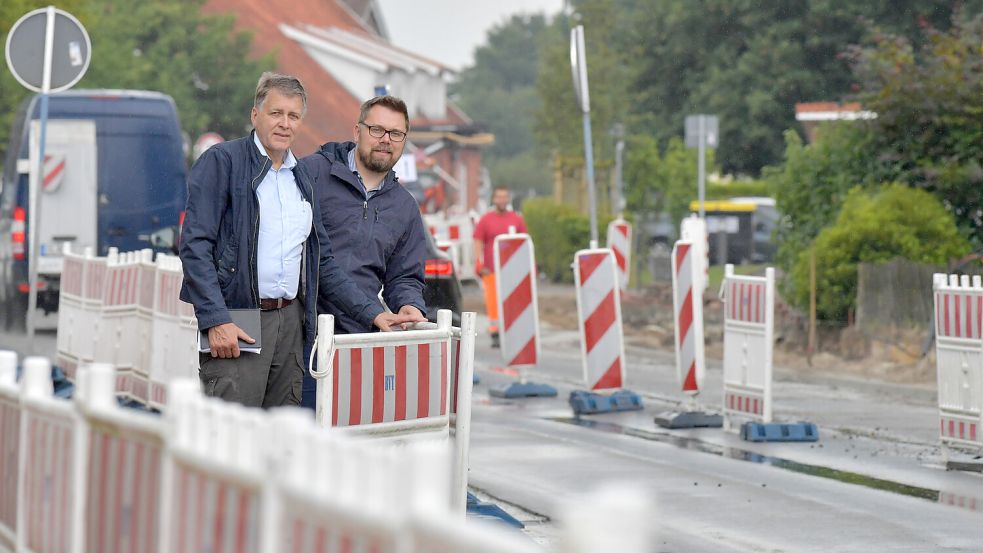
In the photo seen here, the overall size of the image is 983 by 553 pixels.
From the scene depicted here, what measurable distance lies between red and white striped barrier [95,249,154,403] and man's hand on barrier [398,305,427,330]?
6251 millimetres

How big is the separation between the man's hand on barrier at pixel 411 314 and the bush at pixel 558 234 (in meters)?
29.9

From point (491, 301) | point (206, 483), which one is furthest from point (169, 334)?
point (491, 301)

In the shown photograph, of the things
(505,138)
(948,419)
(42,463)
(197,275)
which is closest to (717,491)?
(948,419)

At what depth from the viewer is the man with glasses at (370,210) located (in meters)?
7.77

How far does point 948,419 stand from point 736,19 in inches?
1702

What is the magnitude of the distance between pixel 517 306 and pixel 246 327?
974 cm

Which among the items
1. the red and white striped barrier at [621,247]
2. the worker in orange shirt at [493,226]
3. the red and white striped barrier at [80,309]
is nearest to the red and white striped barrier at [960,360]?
the red and white striped barrier at [80,309]

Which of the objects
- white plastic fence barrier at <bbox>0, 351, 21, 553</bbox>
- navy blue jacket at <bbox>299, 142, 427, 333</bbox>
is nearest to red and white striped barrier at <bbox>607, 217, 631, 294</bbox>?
navy blue jacket at <bbox>299, 142, 427, 333</bbox>

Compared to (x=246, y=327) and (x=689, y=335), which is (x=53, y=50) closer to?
(x=689, y=335)

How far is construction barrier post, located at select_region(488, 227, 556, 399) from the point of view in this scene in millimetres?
16688

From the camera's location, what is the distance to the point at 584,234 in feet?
128

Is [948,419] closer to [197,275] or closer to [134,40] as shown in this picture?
[197,275]

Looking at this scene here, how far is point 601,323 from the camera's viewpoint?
601 inches

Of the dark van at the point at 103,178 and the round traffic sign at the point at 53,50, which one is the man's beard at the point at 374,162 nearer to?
the round traffic sign at the point at 53,50
